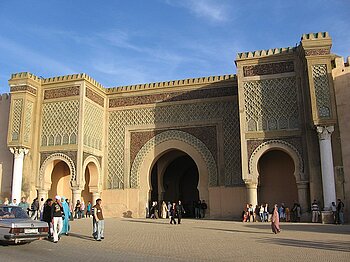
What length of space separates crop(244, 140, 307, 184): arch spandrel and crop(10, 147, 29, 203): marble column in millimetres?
8400

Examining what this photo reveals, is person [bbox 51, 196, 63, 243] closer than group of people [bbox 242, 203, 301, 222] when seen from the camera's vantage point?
Yes

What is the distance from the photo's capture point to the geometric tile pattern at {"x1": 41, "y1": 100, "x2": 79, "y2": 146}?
15.9 meters

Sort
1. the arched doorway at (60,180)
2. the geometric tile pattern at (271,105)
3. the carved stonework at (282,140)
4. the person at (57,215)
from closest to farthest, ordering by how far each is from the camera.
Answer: the person at (57,215), the carved stonework at (282,140), the geometric tile pattern at (271,105), the arched doorway at (60,180)

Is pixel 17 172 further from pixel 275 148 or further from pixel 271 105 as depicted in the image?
pixel 271 105

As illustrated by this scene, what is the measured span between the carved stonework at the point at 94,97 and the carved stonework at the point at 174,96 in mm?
457

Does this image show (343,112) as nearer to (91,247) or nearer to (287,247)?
(287,247)

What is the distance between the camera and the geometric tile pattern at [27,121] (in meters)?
15.8

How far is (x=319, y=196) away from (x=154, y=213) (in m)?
6.32

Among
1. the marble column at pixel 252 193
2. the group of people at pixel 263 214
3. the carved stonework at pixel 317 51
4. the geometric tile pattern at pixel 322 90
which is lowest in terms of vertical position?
the group of people at pixel 263 214

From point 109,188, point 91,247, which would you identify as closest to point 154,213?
point 109,188

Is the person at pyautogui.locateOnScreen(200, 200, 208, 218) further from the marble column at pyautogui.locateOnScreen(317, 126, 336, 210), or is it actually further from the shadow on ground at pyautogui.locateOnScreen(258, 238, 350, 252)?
the shadow on ground at pyautogui.locateOnScreen(258, 238, 350, 252)

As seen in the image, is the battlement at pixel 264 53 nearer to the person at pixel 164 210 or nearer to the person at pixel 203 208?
the person at pixel 203 208

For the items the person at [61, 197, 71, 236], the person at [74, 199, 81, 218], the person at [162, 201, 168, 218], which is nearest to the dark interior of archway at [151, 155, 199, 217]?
the person at [162, 201, 168, 218]

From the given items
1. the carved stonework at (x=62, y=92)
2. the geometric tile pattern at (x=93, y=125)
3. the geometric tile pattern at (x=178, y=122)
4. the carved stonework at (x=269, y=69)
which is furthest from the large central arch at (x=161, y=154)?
the carved stonework at (x=62, y=92)
